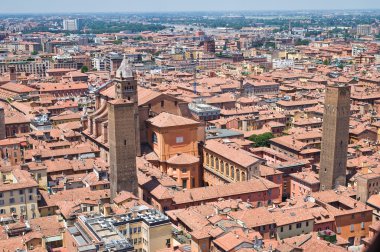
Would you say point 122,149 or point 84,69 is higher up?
point 122,149

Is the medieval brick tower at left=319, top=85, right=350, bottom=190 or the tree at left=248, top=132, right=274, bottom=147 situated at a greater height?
the medieval brick tower at left=319, top=85, right=350, bottom=190

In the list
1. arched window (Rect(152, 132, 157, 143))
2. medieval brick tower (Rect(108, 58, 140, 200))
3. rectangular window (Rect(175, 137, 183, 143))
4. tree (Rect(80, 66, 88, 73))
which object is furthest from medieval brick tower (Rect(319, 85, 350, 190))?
tree (Rect(80, 66, 88, 73))

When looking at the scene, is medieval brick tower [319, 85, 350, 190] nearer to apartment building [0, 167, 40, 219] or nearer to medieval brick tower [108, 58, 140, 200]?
medieval brick tower [108, 58, 140, 200]

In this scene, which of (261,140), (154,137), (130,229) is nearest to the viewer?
(130,229)

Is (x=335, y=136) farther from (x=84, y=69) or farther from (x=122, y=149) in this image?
(x=84, y=69)

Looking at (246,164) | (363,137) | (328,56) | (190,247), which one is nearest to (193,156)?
(246,164)

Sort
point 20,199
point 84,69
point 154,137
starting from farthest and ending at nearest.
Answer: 1. point 84,69
2. point 154,137
3. point 20,199

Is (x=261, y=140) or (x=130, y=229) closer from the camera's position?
(x=130, y=229)

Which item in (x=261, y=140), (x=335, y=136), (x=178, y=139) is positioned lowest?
(x=261, y=140)

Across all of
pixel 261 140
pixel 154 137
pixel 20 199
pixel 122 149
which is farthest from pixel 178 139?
pixel 20 199
